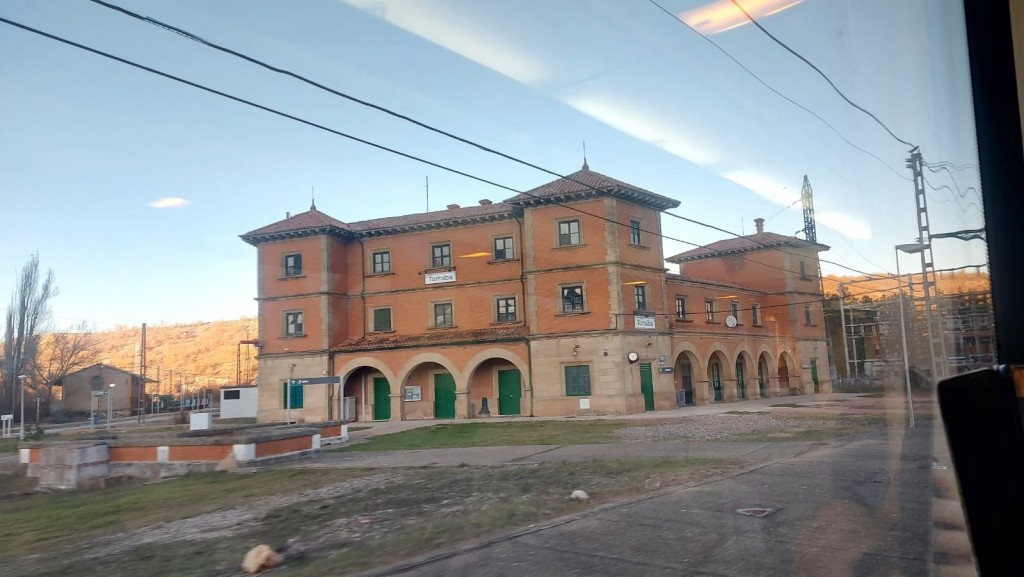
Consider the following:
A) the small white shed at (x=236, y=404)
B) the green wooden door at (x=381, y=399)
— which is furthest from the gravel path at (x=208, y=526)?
the small white shed at (x=236, y=404)

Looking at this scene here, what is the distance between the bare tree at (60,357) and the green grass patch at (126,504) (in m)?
6.53

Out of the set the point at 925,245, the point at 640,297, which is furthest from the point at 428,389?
the point at 925,245

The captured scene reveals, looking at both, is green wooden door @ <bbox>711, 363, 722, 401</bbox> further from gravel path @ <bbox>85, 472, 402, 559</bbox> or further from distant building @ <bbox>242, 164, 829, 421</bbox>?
gravel path @ <bbox>85, 472, 402, 559</bbox>

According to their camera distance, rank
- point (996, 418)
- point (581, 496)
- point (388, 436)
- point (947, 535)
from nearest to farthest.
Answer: point (996, 418)
point (947, 535)
point (581, 496)
point (388, 436)

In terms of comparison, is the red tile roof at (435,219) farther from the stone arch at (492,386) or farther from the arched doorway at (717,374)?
the arched doorway at (717,374)

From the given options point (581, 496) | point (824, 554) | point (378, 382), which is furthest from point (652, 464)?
point (378, 382)

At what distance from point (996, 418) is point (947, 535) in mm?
3770

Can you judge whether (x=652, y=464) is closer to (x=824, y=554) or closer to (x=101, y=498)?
(x=824, y=554)

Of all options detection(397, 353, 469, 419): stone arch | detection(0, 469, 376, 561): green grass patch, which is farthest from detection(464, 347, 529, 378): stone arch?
detection(0, 469, 376, 561): green grass patch

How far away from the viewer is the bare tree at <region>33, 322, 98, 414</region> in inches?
729

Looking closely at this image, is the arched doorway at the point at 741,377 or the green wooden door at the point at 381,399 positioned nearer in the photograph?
the green wooden door at the point at 381,399

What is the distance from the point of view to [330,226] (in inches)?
1278

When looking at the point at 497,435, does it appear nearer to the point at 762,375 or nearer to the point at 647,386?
the point at 647,386

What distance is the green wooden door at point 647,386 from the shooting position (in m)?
Result: 28.9
